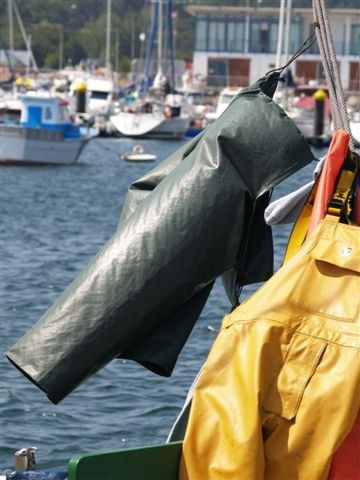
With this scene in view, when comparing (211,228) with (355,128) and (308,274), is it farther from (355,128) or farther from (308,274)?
(355,128)

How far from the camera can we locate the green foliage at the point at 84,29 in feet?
403

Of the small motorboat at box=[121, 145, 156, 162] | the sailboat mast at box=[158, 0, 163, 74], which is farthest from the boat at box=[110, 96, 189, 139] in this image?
the small motorboat at box=[121, 145, 156, 162]

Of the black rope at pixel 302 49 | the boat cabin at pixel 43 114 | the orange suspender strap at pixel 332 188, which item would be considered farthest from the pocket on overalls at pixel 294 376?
the boat cabin at pixel 43 114

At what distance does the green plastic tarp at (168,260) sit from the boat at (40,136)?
3608 centimetres

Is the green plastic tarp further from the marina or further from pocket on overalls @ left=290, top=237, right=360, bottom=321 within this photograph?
pocket on overalls @ left=290, top=237, right=360, bottom=321

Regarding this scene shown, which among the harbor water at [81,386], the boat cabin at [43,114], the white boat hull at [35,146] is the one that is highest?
the harbor water at [81,386]

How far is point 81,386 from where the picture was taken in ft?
32.0

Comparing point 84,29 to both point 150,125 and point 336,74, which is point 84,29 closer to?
point 150,125

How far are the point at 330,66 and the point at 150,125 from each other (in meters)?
53.8

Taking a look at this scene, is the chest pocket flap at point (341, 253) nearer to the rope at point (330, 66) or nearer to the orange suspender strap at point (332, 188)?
the orange suspender strap at point (332, 188)

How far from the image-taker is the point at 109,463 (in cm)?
360

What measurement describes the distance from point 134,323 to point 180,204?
354 mm

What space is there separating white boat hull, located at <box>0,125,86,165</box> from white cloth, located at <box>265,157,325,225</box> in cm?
3590

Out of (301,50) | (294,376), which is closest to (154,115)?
(301,50)
